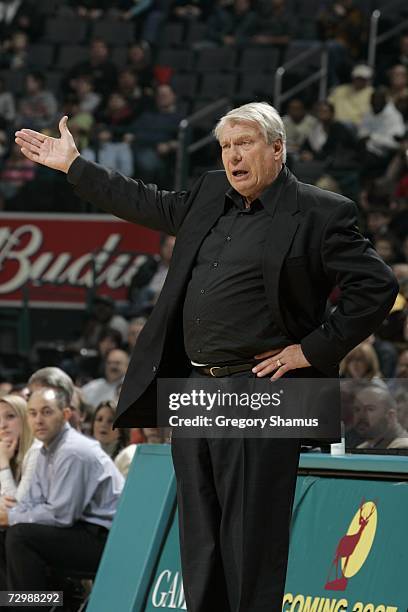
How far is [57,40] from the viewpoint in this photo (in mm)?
18406

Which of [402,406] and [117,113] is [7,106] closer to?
[117,113]

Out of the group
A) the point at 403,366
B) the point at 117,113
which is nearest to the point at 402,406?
the point at 403,366

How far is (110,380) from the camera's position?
1088cm

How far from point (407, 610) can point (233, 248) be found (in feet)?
4.41

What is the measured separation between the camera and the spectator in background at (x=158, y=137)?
14.1m

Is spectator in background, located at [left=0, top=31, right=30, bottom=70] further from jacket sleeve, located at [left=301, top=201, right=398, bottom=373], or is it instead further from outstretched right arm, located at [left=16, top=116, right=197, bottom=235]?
jacket sleeve, located at [left=301, top=201, right=398, bottom=373]

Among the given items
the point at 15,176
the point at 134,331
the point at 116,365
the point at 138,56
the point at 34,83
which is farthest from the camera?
the point at 138,56

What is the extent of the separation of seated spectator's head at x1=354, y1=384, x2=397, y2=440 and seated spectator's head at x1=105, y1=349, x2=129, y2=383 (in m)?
5.71

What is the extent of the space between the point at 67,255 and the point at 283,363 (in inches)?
403

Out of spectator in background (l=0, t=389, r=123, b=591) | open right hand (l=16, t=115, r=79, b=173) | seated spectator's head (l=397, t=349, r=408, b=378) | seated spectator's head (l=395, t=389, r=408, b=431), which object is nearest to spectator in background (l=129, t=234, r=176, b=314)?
seated spectator's head (l=397, t=349, r=408, b=378)

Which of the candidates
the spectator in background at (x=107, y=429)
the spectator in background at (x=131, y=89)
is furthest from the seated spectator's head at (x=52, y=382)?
the spectator in background at (x=131, y=89)

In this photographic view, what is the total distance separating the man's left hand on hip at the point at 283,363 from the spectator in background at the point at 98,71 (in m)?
13.3

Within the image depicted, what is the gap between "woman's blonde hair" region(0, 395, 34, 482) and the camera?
724cm

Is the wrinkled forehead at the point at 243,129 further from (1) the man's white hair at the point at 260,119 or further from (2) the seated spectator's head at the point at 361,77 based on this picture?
(2) the seated spectator's head at the point at 361,77
